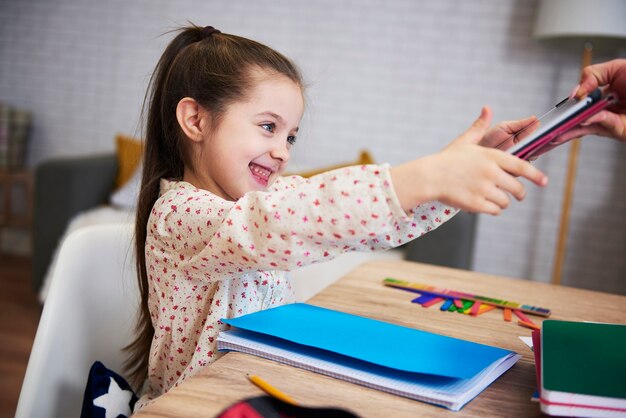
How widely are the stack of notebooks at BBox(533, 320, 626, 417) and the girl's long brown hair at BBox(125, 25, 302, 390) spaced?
621mm

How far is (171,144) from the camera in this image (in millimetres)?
1166

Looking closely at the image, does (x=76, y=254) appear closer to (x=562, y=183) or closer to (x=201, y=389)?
(x=201, y=389)

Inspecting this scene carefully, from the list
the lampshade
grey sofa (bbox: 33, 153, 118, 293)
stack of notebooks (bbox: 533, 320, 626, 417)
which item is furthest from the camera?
grey sofa (bbox: 33, 153, 118, 293)

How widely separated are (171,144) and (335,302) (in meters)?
0.41

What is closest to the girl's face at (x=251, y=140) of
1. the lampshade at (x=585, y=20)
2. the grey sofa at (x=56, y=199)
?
the grey sofa at (x=56, y=199)

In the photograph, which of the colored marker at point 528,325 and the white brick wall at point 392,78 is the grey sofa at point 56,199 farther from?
the colored marker at point 528,325

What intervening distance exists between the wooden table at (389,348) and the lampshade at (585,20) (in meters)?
1.77

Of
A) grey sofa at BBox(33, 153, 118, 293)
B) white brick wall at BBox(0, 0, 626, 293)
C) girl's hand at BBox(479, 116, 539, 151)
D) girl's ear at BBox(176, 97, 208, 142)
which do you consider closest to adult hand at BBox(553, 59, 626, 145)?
girl's hand at BBox(479, 116, 539, 151)

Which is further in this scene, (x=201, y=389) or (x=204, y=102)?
(x=204, y=102)

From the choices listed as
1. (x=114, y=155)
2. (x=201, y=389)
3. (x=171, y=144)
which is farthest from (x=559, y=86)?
(x=201, y=389)

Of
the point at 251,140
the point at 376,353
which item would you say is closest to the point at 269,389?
the point at 376,353

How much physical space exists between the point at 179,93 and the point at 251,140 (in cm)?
17

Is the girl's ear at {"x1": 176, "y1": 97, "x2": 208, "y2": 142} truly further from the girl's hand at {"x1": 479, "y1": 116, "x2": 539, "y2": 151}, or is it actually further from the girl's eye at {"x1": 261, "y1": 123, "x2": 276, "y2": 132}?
the girl's hand at {"x1": 479, "y1": 116, "x2": 539, "y2": 151}

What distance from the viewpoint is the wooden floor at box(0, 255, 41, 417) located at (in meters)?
2.28
